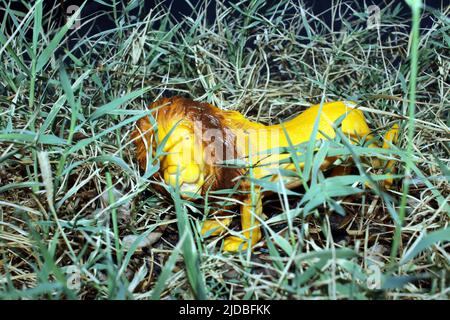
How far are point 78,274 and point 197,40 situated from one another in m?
0.69

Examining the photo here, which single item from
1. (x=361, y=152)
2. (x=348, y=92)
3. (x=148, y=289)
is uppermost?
(x=348, y=92)

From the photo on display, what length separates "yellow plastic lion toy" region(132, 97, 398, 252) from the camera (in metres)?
0.89

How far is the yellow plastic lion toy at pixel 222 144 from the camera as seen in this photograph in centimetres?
89

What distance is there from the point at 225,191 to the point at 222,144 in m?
0.08

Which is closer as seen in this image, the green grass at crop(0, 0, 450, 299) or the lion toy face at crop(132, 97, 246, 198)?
the green grass at crop(0, 0, 450, 299)

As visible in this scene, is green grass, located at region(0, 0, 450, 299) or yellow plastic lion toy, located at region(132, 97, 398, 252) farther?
yellow plastic lion toy, located at region(132, 97, 398, 252)

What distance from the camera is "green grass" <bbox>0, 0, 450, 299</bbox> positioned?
2.36 feet

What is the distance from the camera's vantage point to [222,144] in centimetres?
91

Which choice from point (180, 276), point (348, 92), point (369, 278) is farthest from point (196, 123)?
point (348, 92)

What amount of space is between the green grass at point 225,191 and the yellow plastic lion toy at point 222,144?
3 centimetres

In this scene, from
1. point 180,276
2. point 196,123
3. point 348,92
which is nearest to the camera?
point 180,276

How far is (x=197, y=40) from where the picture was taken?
49.9 inches

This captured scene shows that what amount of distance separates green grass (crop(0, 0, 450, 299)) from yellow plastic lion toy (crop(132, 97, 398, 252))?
1.3 inches
